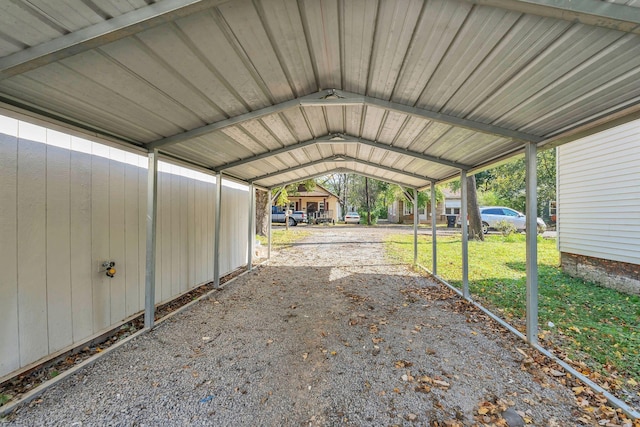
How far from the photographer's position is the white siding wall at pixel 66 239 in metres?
2.27

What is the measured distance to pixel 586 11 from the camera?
1424mm

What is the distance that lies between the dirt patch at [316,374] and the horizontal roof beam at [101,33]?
2.51m

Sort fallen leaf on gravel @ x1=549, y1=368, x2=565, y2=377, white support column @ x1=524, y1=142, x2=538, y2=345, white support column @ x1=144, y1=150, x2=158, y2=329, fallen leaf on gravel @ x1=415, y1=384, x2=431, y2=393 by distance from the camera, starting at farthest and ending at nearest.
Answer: white support column @ x1=144, y1=150, x2=158, y2=329 < white support column @ x1=524, y1=142, x2=538, y2=345 < fallen leaf on gravel @ x1=549, y1=368, x2=565, y2=377 < fallen leaf on gravel @ x1=415, y1=384, x2=431, y2=393

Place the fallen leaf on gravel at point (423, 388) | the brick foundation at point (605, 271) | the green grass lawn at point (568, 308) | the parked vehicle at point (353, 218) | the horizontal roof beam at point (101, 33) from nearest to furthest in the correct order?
the horizontal roof beam at point (101, 33) < the fallen leaf on gravel at point (423, 388) < the green grass lawn at point (568, 308) < the brick foundation at point (605, 271) < the parked vehicle at point (353, 218)

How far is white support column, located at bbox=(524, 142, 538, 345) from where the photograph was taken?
10.1 ft

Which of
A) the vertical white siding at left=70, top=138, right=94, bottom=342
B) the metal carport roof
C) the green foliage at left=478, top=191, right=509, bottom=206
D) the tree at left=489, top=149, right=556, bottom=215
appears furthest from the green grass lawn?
the tree at left=489, top=149, right=556, bottom=215

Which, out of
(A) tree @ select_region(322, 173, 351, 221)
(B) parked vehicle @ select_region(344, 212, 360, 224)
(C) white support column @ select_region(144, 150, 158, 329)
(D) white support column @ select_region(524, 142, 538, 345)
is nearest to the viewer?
(D) white support column @ select_region(524, 142, 538, 345)

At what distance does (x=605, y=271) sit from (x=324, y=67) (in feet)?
21.8

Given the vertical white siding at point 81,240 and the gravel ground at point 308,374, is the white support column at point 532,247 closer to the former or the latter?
the gravel ground at point 308,374

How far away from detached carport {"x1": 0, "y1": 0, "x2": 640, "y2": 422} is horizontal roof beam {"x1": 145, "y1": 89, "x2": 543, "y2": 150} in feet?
0.05

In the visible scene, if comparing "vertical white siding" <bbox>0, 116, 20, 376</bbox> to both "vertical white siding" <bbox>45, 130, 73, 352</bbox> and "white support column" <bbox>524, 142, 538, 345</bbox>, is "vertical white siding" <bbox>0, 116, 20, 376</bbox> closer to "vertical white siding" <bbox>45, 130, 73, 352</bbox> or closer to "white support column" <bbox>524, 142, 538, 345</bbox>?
"vertical white siding" <bbox>45, 130, 73, 352</bbox>

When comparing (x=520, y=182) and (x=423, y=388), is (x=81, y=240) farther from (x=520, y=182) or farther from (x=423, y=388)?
(x=520, y=182)

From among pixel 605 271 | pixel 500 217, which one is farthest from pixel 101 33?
pixel 500 217

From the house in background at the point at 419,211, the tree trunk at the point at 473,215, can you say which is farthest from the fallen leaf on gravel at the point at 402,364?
the house in background at the point at 419,211
